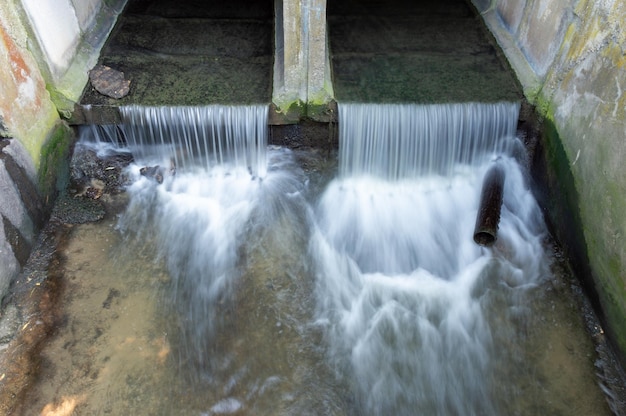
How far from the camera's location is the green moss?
16.7 feet

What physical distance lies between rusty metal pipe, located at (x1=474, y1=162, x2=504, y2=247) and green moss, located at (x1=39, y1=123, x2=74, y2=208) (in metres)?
4.47

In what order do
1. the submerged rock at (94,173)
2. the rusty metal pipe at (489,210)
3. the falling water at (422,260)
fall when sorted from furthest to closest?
1. the submerged rock at (94,173)
2. the rusty metal pipe at (489,210)
3. the falling water at (422,260)

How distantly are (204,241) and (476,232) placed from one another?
111 inches

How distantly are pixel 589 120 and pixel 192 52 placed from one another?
15.4 ft

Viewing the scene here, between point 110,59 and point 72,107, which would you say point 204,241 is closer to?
point 72,107

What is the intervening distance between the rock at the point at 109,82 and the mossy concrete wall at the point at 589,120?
15.4 feet

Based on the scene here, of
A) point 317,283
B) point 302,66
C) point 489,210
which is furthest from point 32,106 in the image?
point 489,210

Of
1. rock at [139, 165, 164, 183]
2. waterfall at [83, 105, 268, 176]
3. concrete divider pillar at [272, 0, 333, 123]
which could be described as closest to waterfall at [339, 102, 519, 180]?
concrete divider pillar at [272, 0, 333, 123]

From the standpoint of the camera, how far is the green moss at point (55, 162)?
510 centimetres

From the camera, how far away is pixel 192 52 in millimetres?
6418

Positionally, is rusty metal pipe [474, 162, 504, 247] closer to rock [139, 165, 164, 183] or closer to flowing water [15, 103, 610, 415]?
flowing water [15, 103, 610, 415]

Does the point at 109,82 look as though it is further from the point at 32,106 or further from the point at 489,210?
the point at 489,210

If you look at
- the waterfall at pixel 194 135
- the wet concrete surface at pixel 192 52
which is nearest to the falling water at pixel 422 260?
the waterfall at pixel 194 135

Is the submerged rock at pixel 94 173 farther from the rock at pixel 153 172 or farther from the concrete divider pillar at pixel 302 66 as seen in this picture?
the concrete divider pillar at pixel 302 66
